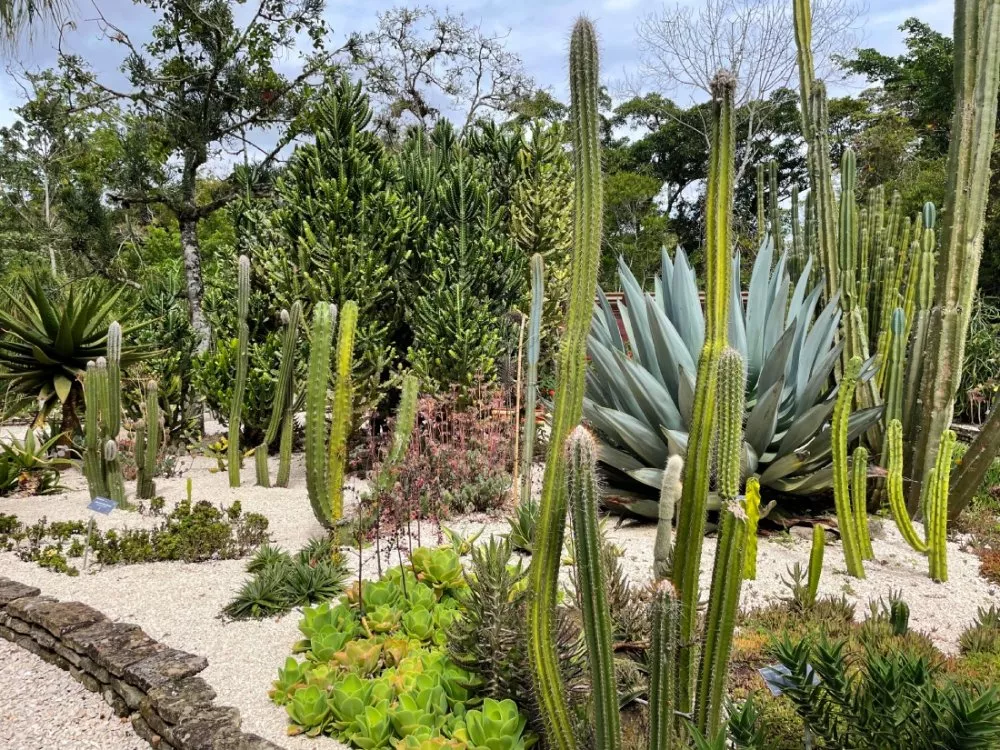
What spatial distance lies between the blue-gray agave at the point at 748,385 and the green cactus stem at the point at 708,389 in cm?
224

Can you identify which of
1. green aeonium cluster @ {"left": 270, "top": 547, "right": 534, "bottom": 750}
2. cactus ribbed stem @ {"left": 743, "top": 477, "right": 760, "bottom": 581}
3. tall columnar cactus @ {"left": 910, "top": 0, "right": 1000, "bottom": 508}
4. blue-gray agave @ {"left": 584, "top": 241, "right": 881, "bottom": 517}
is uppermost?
tall columnar cactus @ {"left": 910, "top": 0, "right": 1000, "bottom": 508}

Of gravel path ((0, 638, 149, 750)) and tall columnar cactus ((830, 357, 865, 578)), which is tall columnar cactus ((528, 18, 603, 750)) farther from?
tall columnar cactus ((830, 357, 865, 578))

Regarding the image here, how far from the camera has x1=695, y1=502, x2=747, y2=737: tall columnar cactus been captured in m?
1.71

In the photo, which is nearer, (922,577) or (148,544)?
(922,577)

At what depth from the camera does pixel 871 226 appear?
5176 mm

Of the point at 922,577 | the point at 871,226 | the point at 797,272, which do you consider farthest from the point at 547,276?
the point at 922,577

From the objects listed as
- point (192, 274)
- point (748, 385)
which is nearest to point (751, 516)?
point (748, 385)

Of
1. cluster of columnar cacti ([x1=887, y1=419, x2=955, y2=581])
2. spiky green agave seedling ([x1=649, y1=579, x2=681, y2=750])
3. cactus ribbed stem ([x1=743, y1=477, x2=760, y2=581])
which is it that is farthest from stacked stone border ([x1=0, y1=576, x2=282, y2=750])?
cluster of columnar cacti ([x1=887, y1=419, x2=955, y2=581])

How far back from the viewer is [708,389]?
1.78 meters

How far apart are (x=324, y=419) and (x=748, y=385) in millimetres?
2794

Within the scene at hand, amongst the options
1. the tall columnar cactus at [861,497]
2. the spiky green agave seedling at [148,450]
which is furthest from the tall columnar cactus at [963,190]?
the spiky green agave seedling at [148,450]

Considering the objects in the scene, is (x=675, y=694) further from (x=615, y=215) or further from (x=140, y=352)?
(x=615, y=215)

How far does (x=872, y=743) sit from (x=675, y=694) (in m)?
0.47

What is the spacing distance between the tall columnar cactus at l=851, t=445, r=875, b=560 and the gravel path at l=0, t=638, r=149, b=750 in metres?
3.44
